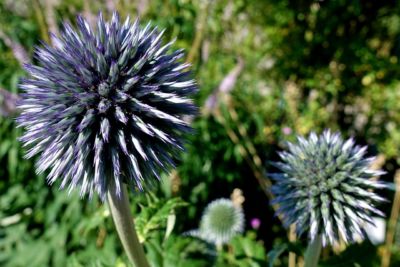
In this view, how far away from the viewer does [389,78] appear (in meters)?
3.39

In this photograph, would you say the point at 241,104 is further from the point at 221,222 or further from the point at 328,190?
the point at 328,190

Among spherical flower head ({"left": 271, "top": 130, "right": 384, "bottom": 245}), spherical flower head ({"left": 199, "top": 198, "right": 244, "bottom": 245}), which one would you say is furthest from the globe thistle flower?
spherical flower head ({"left": 271, "top": 130, "right": 384, "bottom": 245})

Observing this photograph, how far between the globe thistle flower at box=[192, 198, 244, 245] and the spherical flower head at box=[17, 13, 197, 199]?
47.4 inches

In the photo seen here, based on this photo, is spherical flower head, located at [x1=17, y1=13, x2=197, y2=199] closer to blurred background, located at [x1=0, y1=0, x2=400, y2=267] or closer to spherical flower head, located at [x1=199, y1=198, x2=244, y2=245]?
blurred background, located at [x1=0, y1=0, x2=400, y2=267]

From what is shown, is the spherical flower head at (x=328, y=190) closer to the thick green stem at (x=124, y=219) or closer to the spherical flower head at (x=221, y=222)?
the thick green stem at (x=124, y=219)

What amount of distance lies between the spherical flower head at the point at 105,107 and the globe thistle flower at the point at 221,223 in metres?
1.21

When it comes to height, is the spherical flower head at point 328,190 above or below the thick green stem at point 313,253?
above

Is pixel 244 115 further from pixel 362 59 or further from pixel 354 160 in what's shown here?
pixel 354 160

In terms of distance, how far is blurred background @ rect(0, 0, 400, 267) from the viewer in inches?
96.5

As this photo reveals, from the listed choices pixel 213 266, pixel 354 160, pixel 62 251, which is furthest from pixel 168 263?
pixel 62 251

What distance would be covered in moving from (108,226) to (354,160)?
1.46 m

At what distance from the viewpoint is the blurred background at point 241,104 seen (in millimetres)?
2451

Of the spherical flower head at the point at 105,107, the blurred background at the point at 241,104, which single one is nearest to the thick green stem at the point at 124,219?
the spherical flower head at the point at 105,107

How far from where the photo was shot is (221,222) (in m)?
2.38
